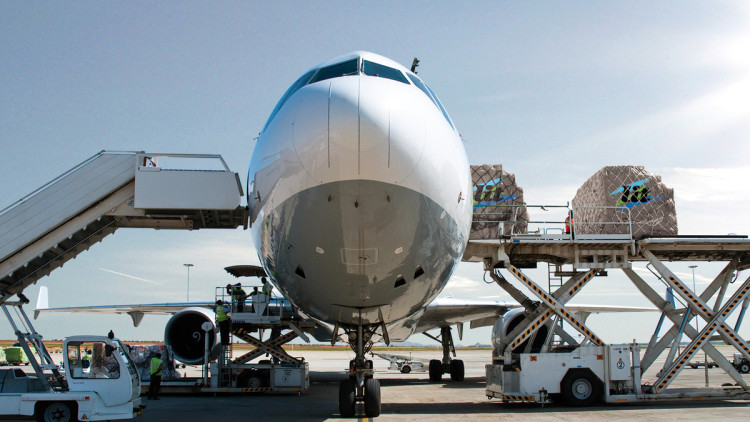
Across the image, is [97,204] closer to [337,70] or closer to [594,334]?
[337,70]

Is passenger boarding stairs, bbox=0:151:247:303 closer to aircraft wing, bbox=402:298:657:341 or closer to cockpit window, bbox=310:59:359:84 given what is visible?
cockpit window, bbox=310:59:359:84

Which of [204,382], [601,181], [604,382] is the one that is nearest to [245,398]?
[204,382]

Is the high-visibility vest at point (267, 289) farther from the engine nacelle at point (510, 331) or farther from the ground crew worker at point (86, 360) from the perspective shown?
the ground crew worker at point (86, 360)

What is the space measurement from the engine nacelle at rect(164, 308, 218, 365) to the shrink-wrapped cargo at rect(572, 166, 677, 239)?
9.37 m

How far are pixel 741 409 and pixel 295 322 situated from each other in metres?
9.32

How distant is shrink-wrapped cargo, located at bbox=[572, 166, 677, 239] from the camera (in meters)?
12.9

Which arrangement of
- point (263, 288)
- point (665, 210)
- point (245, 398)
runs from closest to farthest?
point (665, 210), point (245, 398), point (263, 288)

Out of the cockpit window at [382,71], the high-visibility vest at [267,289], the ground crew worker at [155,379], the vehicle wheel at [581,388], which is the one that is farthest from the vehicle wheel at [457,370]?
the cockpit window at [382,71]

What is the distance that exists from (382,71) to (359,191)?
1.67 meters

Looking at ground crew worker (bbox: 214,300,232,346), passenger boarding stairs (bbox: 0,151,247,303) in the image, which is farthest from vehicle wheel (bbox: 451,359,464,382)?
passenger boarding stairs (bbox: 0,151,247,303)

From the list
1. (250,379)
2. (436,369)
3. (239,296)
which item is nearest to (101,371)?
(239,296)

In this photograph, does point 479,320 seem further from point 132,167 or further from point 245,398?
point 132,167

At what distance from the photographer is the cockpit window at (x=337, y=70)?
22.5ft

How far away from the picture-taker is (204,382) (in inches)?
602
